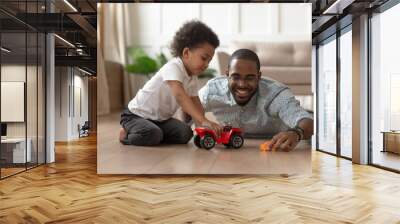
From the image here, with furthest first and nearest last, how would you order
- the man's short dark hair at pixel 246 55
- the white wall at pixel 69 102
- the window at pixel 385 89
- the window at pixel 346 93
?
the white wall at pixel 69 102 < the window at pixel 346 93 < the window at pixel 385 89 < the man's short dark hair at pixel 246 55

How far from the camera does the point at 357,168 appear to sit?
6273mm

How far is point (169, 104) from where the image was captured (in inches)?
200

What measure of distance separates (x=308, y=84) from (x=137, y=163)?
221 centimetres

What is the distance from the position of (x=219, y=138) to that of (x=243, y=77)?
77 centimetres

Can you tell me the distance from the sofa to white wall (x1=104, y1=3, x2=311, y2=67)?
81 millimetres

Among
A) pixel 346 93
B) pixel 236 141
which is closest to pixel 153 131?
pixel 236 141

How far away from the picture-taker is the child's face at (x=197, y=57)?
5.09m

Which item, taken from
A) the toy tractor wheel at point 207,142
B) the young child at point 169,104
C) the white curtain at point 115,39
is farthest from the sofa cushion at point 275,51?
the white curtain at point 115,39

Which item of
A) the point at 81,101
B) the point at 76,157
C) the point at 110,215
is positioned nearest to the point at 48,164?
the point at 76,157

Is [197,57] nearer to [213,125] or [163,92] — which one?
[163,92]

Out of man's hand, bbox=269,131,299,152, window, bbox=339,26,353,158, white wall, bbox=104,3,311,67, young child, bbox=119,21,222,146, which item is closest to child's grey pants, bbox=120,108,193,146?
young child, bbox=119,21,222,146

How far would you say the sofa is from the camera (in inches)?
202

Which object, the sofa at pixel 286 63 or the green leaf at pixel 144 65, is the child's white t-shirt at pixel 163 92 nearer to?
the green leaf at pixel 144 65

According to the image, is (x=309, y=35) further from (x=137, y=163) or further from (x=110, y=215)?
(x=110, y=215)
